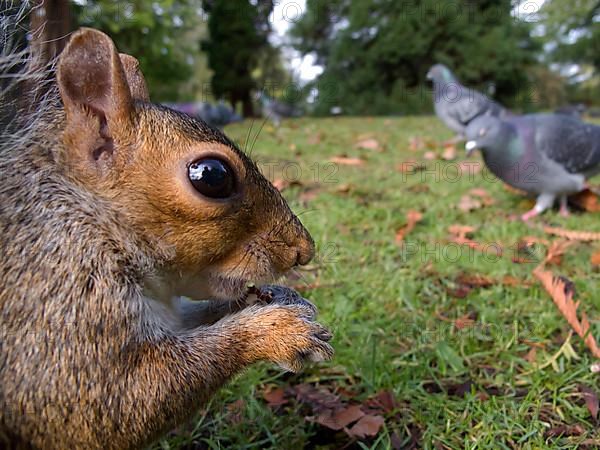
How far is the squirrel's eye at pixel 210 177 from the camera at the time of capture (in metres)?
0.88

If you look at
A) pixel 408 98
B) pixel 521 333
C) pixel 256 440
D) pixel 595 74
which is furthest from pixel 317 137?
pixel 595 74

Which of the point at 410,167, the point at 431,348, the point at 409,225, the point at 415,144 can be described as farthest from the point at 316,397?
the point at 415,144

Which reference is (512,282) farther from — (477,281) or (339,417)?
(339,417)

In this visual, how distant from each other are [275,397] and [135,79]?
30.0 inches

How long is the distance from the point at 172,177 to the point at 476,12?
12.2m

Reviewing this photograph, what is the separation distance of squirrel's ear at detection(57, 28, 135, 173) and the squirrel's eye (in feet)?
0.44

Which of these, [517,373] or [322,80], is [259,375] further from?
[322,80]

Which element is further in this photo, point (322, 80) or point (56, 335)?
point (322, 80)

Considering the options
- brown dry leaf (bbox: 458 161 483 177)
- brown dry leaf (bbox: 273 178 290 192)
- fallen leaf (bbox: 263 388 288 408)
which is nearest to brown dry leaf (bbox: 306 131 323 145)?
brown dry leaf (bbox: 458 161 483 177)

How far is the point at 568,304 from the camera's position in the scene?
1583 mm

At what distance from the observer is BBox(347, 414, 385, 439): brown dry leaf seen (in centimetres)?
116

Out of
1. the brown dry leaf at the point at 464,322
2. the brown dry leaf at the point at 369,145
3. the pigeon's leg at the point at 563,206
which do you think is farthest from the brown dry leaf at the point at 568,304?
the brown dry leaf at the point at 369,145

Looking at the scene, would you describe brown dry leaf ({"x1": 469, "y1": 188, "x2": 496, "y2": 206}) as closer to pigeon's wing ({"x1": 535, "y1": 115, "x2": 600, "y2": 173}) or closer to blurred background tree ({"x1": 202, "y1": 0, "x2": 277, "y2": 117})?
pigeon's wing ({"x1": 535, "y1": 115, "x2": 600, "y2": 173})

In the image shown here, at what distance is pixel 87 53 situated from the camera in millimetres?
867
